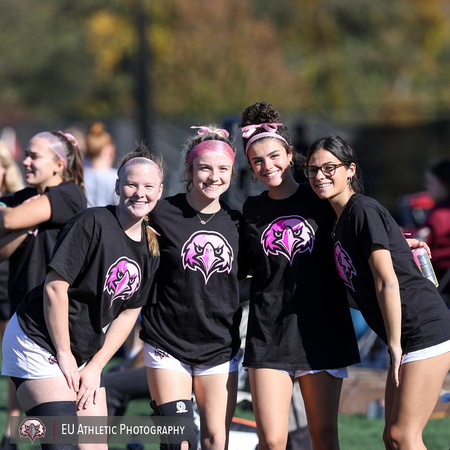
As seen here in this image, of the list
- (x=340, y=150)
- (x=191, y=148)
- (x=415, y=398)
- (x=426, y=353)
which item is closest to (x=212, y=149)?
(x=191, y=148)

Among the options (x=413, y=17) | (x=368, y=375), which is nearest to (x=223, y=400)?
(x=368, y=375)

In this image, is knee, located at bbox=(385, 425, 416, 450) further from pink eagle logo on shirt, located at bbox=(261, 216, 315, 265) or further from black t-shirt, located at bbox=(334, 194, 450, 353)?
pink eagle logo on shirt, located at bbox=(261, 216, 315, 265)

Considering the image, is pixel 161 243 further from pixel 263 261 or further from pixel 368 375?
pixel 368 375

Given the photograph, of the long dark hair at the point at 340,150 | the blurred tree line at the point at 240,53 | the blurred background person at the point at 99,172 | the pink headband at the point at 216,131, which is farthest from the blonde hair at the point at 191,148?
the blurred tree line at the point at 240,53

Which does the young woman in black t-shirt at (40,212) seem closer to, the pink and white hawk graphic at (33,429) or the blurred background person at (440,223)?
the pink and white hawk graphic at (33,429)

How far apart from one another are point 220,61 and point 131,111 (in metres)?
4.42

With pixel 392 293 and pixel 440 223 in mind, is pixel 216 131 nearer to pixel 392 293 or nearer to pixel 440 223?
pixel 392 293

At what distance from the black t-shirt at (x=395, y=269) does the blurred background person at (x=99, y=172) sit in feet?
11.8

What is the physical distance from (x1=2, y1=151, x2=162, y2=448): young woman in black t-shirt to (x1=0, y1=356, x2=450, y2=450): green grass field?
5.92 feet

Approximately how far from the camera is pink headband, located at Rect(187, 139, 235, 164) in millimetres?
3572

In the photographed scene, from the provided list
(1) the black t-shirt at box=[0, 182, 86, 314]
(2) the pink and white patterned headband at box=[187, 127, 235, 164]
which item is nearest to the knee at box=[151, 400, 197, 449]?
(1) the black t-shirt at box=[0, 182, 86, 314]

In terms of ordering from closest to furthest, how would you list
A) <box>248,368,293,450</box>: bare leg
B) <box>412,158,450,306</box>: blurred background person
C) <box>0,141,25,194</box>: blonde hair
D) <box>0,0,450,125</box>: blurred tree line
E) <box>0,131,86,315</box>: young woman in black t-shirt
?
<box>248,368,293,450</box>: bare leg
<box>0,131,86,315</box>: young woman in black t-shirt
<box>0,141,25,194</box>: blonde hair
<box>412,158,450,306</box>: blurred background person
<box>0,0,450,125</box>: blurred tree line

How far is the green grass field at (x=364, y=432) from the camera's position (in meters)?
4.99

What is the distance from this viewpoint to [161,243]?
11.6 feet
